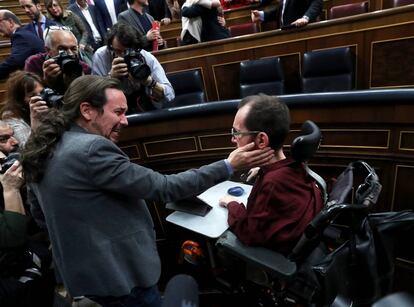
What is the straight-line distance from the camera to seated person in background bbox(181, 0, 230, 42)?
258cm

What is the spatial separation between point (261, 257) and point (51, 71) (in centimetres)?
123

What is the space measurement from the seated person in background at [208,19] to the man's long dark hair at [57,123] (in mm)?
1909

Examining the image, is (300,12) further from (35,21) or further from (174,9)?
(35,21)

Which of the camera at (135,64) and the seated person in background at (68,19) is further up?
the seated person in background at (68,19)

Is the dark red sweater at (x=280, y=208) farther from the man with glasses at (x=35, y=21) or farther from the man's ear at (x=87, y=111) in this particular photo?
the man with glasses at (x=35, y=21)

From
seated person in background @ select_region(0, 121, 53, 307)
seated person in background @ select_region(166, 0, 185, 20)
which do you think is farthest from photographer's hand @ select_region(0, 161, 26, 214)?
seated person in background @ select_region(166, 0, 185, 20)

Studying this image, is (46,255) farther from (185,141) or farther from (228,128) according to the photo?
(228,128)

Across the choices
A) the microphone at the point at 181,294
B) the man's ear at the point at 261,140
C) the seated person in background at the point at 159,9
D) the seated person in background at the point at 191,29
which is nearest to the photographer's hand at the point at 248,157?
the man's ear at the point at 261,140

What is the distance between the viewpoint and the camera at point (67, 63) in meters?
1.45

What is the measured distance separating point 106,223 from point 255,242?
47 cm

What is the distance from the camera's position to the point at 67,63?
1.45 meters

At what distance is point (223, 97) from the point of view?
9.16ft

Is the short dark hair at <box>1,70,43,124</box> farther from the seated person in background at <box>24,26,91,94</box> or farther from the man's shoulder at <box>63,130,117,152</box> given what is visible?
the man's shoulder at <box>63,130,117,152</box>

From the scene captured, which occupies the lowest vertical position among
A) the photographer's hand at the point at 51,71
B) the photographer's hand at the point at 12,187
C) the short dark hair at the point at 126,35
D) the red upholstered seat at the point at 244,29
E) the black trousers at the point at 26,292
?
the black trousers at the point at 26,292
